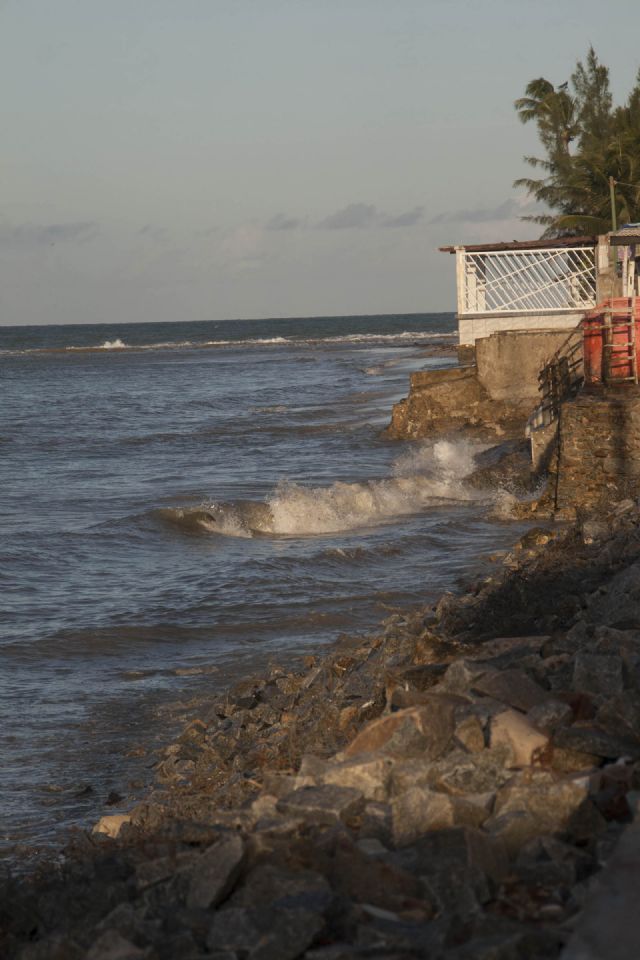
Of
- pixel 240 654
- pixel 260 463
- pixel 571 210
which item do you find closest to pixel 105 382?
pixel 571 210

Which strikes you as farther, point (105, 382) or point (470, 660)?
point (105, 382)

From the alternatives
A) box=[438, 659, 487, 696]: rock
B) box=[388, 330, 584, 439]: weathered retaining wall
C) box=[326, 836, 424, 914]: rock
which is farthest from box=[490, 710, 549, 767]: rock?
box=[388, 330, 584, 439]: weathered retaining wall

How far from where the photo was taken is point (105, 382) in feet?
175

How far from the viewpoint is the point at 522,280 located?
88.8ft

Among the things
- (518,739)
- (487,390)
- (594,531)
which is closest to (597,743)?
(518,739)

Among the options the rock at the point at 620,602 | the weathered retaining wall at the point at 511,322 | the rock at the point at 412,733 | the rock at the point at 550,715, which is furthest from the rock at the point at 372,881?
the weathered retaining wall at the point at 511,322

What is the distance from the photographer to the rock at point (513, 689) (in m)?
5.02

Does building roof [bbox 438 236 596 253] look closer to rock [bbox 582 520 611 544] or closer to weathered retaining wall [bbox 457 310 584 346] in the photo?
weathered retaining wall [bbox 457 310 584 346]

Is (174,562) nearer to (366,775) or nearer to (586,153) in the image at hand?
(366,775)

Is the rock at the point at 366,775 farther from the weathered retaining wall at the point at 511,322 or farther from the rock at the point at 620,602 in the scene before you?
the weathered retaining wall at the point at 511,322

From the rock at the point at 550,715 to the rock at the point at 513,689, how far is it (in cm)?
16

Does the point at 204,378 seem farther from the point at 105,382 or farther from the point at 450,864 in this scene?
the point at 450,864

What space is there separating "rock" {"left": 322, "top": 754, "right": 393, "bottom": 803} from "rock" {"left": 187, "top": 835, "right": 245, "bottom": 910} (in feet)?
2.27

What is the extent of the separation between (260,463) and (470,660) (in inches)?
689
